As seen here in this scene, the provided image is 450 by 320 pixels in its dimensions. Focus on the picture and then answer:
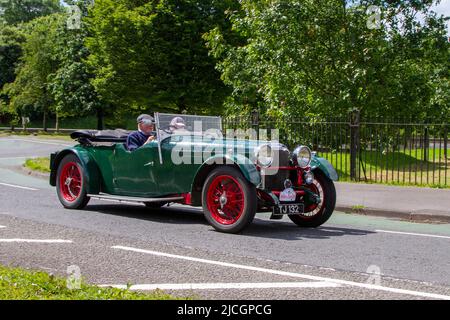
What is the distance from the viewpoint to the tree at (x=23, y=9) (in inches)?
3575

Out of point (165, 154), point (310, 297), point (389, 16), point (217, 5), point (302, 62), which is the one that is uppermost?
point (217, 5)

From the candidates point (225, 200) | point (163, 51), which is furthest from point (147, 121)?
point (163, 51)

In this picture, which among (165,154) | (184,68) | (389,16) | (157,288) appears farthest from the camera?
(184,68)

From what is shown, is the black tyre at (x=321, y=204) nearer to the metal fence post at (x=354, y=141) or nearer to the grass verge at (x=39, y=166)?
the metal fence post at (x=354, y=141)

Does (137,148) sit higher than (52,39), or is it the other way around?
Answer: (52,39)

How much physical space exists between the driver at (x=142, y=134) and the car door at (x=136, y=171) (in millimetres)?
128

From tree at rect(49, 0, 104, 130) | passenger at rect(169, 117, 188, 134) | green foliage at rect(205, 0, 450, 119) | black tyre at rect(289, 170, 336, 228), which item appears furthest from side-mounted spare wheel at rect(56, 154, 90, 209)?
tree at rect(49, 0, 104, 130)

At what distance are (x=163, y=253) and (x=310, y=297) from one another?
2.17 m

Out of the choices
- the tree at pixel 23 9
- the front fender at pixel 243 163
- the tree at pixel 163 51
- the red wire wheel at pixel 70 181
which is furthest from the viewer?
the tree at pixel 23 9

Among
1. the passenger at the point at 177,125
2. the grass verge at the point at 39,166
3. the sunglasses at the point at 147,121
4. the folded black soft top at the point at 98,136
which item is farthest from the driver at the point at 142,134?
the grass verge at the point at 39,166

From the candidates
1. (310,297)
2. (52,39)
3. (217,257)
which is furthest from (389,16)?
A: (52,39)
